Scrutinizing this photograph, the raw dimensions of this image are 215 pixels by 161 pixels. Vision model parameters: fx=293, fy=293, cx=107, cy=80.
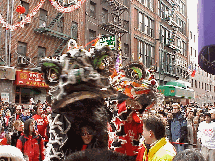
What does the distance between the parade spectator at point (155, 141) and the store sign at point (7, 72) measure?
45.9 ft

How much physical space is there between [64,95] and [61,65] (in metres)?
0.38

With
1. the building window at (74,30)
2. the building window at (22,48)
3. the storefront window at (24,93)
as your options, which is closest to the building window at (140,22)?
the building window at (74,30)

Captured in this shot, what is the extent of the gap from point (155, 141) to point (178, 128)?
6.07 m

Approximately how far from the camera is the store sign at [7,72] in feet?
53.9

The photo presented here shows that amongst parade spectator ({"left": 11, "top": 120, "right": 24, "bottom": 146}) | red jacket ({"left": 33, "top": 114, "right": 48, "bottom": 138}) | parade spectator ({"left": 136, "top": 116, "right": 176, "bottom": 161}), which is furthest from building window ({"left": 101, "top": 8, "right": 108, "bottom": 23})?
parade spectator ({"left": 136, "top": 116, "right": 176, "bottom": 161})

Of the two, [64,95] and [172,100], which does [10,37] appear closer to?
[64,95]

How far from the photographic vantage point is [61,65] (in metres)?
Result: 2.69

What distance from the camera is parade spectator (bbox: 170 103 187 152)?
930 centimetres

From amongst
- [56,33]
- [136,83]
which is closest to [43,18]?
[56,33]

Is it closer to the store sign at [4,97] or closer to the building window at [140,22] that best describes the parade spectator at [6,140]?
the store sign at [4,97]

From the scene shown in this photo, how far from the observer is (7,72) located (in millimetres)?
16625

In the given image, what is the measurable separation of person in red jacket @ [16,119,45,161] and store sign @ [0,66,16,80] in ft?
35.8

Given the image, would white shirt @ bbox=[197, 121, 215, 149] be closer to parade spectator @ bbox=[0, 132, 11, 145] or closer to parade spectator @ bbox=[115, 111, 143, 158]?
parade spectator @ bbox=[115, 111, 143, 158]

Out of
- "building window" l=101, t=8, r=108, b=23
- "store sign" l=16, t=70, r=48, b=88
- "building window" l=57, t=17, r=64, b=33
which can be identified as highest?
"building window" l=101, t=8, r=108, b=23
